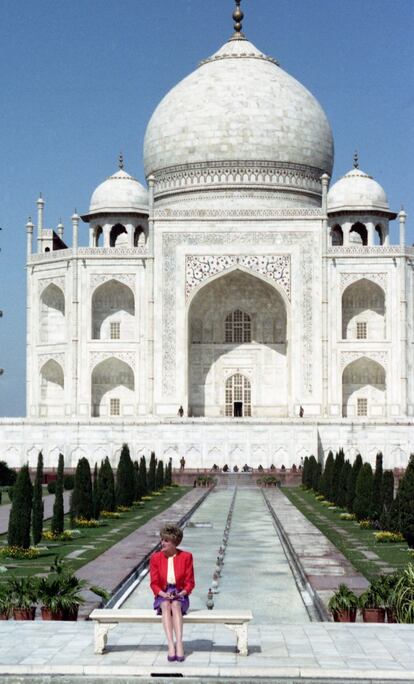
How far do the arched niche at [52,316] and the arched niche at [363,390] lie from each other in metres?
8.35

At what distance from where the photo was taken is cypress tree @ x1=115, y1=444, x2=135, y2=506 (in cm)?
1808

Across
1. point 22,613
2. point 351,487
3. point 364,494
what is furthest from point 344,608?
point 351,487

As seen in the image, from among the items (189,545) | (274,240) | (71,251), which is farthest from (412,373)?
(189,545)

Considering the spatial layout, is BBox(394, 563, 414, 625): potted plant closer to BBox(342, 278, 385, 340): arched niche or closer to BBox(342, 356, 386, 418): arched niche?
BBox(342, 356, 386, 418): arched niche

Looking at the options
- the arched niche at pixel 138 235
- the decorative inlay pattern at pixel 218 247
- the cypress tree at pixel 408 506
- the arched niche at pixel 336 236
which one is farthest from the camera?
the arched niche at pixel 138 235

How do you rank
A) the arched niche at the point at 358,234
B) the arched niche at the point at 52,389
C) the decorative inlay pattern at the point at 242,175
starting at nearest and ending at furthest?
the arched niche at the point at 52,389 → the decorative inlay pattern at the point at 242,175 → the arched niche at the point at 358,234

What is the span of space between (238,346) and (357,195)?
19.9 ft

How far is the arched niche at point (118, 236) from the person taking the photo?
3447 centimetres

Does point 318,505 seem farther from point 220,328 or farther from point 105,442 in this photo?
point 220,328

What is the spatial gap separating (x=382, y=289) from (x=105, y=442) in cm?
918

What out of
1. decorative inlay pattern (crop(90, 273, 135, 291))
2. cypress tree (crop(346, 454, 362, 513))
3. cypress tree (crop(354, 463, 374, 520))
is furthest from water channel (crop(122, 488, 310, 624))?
decorative inlay pattern (crop(90, 273, 135, 291))

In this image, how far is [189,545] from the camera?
12594 millimetres

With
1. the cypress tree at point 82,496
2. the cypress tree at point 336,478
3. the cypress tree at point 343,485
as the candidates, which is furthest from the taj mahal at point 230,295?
the cypress tree at point 82,496

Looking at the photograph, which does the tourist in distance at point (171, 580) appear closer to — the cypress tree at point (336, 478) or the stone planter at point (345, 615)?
the stone planter at point (345, 615)
